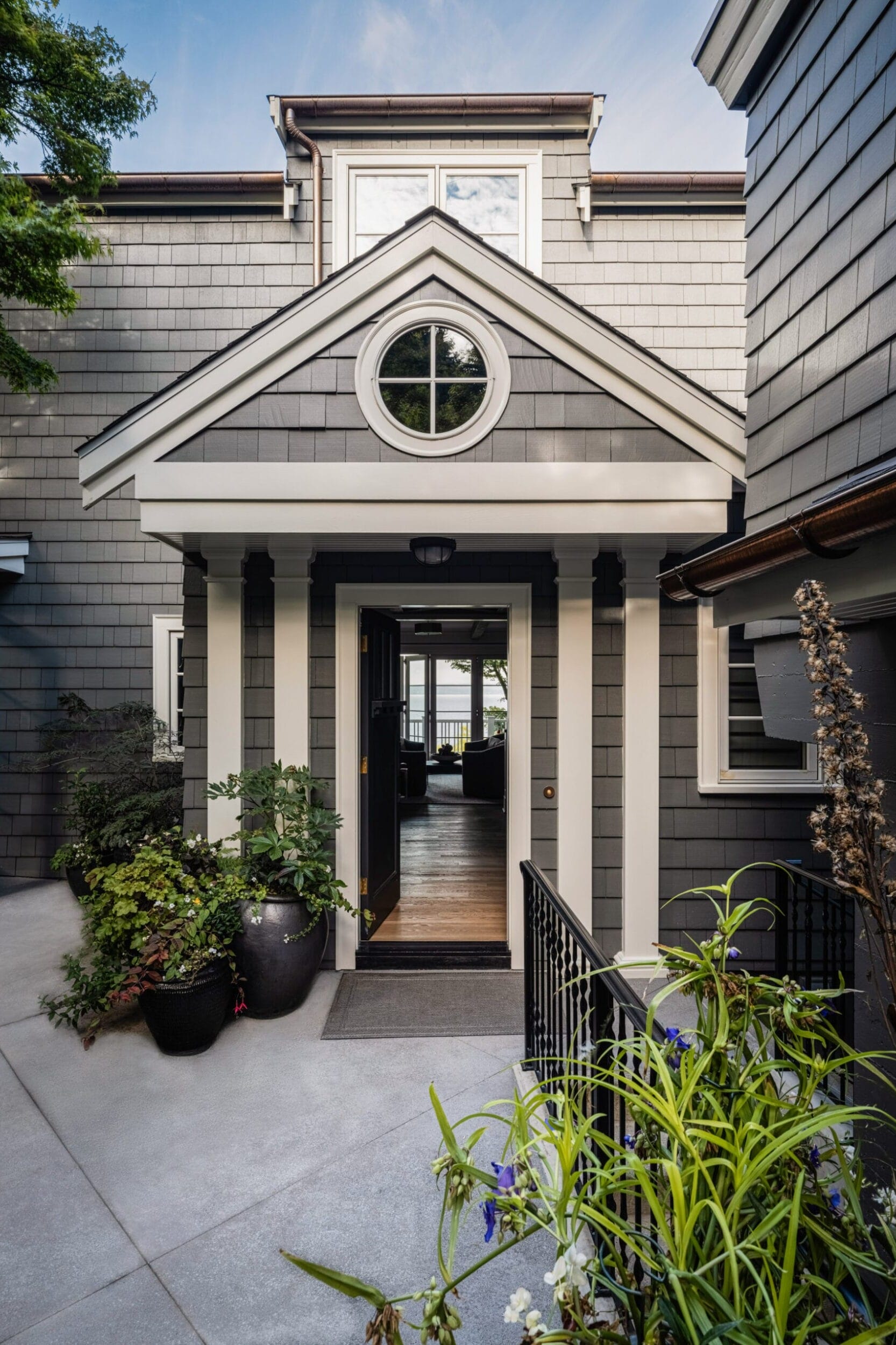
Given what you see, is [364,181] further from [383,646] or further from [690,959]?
[690,959]

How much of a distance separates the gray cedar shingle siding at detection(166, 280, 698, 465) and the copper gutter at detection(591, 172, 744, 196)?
3.09m

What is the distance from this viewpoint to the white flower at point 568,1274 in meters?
1.07

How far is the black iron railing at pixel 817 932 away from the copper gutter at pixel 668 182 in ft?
17.9

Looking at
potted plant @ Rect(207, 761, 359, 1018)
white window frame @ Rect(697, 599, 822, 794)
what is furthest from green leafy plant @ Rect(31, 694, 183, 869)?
white window frame @ Rect(697, 599, 822, 794)

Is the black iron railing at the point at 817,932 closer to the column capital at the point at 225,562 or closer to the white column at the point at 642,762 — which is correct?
the white column at the point at 642,762

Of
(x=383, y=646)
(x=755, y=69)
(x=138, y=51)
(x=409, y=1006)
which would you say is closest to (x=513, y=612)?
(x=383, y=646)

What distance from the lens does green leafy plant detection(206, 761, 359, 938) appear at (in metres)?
3.54

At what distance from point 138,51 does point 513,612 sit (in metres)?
6.10

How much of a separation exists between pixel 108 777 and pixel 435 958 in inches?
128

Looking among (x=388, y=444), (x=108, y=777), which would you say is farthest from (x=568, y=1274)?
(x=108, y=777)

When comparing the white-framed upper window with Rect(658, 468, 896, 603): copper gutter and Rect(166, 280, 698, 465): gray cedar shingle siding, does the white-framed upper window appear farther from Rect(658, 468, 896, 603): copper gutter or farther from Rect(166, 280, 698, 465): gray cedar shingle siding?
Rect(658, 468, 896, 603): copper gutter

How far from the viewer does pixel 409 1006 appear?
3566 mm

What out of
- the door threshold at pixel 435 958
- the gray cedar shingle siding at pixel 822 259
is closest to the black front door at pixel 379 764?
the door threshold at pixel 435 958

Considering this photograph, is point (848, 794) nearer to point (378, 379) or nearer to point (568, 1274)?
point (568, 1274)
